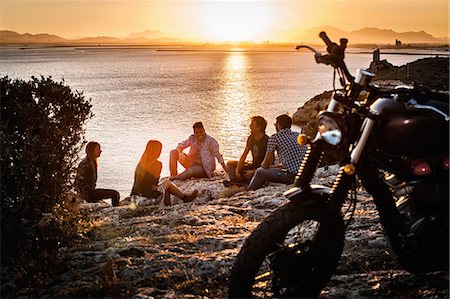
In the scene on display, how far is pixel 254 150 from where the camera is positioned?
12859 millimetres

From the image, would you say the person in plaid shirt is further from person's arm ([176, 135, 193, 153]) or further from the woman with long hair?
the woman with long hair

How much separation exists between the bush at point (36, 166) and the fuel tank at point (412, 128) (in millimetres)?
4450

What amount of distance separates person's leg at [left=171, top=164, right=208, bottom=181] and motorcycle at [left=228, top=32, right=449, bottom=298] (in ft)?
29.8

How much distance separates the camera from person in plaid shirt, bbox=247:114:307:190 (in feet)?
36.3

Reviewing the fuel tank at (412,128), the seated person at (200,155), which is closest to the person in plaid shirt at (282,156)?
the seated person at (200,155)

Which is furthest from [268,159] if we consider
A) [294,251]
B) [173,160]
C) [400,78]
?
[400,78]

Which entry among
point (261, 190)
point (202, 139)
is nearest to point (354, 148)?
point (261, 190)

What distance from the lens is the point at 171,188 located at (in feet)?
39.0

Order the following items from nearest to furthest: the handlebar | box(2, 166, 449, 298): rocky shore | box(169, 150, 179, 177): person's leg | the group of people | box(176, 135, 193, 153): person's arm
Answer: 1. the handlebar
2. box(2, 166, 449, 298): rocky shore
3. the group of people
4. box(176, 135, 193, 153): person's arm
5. box(169, 150, 179, 177): person's leg

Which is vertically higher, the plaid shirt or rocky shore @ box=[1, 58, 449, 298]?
the plaid shirt

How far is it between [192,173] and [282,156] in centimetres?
318

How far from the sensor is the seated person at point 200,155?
13406 mm

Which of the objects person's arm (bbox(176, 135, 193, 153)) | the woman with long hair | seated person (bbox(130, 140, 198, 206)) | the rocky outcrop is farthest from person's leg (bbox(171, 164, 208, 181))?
the rocky outcrop

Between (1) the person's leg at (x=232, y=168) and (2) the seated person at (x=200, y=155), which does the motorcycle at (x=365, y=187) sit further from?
(2) the seated person at (x=200, y=155)
